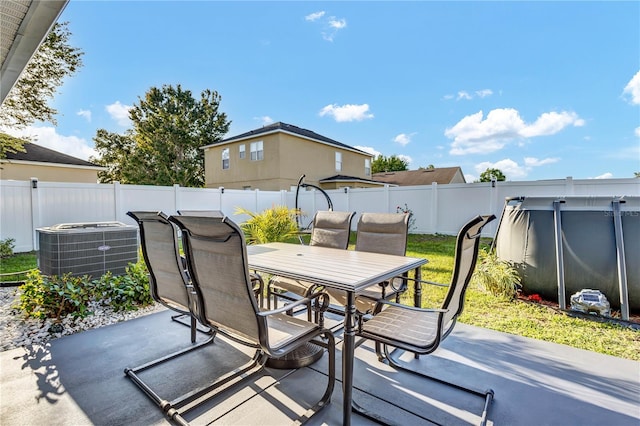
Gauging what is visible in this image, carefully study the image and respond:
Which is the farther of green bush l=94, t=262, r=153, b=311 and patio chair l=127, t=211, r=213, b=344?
green bush l=94, t=262, r=153, b=311

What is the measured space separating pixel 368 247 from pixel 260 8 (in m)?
6.52

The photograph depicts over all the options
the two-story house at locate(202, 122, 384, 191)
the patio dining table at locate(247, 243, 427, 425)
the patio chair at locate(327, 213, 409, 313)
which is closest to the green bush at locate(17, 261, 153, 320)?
the patio dining table at locate(247, 243, 427, 425)

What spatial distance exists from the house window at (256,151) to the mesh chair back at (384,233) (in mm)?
13496

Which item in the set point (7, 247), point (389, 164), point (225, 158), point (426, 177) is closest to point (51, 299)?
point (7, 247)

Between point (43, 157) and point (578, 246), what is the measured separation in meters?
19.4

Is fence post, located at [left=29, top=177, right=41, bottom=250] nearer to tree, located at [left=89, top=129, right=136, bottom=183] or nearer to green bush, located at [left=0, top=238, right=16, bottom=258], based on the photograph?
green bush, located at [left=0, top=238, right=16, bottom=258]

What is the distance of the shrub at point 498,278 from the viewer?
4.32 metres

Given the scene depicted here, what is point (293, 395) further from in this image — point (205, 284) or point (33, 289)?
point (33, 289)

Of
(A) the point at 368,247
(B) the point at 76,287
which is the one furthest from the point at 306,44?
(B) the point at 76,287

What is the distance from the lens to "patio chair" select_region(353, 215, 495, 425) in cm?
181

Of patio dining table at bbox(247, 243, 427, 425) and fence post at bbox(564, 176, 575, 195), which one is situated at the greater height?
fence post at bbox(564, 176, 575, 195)

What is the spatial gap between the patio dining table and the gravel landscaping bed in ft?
6.11

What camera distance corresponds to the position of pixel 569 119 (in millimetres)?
11539

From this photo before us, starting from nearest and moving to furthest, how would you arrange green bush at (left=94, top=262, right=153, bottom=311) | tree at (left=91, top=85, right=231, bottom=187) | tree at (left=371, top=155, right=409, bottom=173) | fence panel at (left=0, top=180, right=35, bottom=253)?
green bush at (left=94, top=262, right=153, bottom=311), fence panel at (left=0, top=180, right=35, bottom=253), tree at (left=91, top=85, right=231, bottom=187), tree at (left=371, top=155, right=409, bottom=173)
